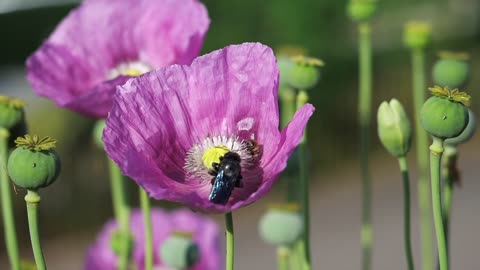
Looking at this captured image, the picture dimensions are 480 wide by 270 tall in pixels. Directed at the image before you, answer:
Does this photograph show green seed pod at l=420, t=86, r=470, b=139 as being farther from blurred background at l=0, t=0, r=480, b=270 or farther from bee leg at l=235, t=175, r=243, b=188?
blurred background at l=0, t=0, r=480, b=270

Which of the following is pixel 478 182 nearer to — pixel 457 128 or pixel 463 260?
pixel 463 260

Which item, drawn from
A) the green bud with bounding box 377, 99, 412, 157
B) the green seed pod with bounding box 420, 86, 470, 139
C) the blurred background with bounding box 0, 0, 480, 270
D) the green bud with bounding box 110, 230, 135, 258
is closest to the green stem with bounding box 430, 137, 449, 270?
the green seed pod with bounding box 420, 86, 470, 139

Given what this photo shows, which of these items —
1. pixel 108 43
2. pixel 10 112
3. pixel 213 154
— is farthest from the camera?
pixel 108 43

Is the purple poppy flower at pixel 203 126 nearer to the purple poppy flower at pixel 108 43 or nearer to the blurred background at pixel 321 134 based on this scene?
the purple poppy flower at pixel 108 43

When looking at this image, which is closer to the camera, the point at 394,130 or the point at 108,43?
the point at 394,130

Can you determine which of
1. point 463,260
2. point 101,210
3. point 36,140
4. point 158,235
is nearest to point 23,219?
point 101,210

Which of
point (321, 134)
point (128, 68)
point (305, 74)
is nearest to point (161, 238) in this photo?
point (128, 68)

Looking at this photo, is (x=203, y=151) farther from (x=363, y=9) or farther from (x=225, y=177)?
(x=363, y=9)
